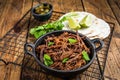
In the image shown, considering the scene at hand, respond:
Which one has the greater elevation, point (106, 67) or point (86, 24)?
point (86, 24)

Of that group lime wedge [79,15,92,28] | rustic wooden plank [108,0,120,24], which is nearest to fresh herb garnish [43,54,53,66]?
lime wedge [79,15,92,28]

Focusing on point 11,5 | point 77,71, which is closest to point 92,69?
point 77,71

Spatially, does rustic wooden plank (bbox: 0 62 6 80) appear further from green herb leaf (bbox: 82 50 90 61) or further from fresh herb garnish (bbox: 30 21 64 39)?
green herb leaf (bbox: 82 50 90 61)

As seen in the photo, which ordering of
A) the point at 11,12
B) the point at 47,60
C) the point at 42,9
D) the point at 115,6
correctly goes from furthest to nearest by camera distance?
the point at 115,6 → the point at 11,12 → the point at 42,9 → the point at 47,60

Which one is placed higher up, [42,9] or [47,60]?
[42,9]

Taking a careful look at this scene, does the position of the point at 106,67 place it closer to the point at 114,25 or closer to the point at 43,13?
the point at 114,25

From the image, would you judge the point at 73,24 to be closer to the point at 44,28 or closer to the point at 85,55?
the point at 44,28

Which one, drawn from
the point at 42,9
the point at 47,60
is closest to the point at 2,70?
the point at 47,60
